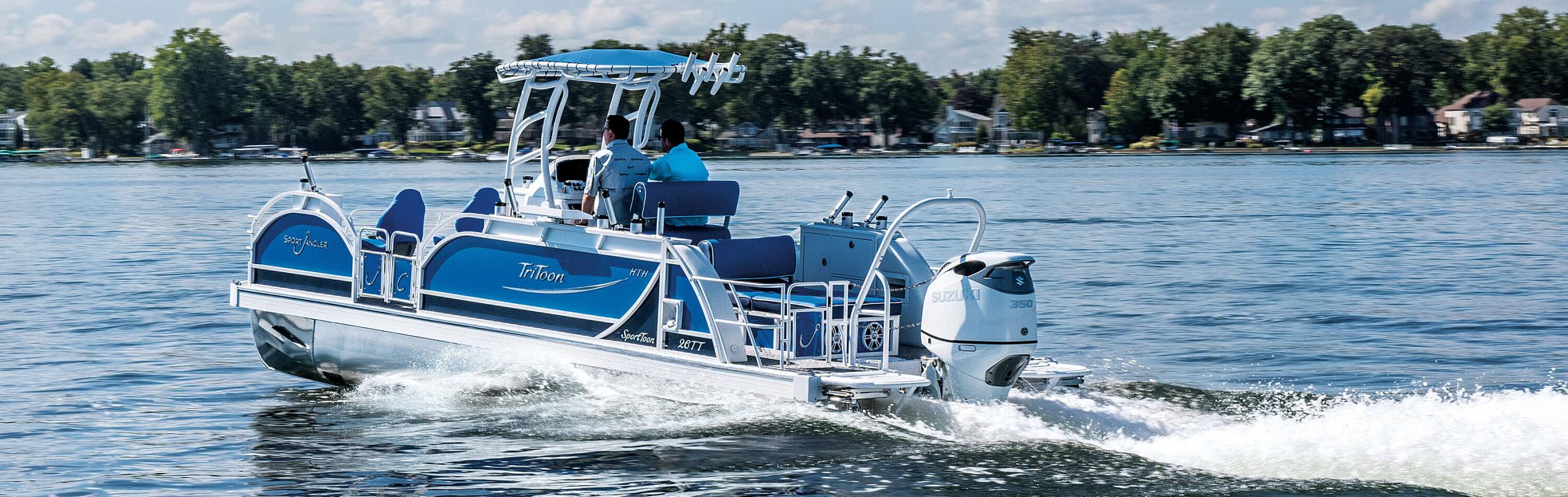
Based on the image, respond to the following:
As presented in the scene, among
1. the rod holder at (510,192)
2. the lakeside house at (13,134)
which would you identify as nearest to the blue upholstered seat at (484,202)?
the rod holder at (510,192)

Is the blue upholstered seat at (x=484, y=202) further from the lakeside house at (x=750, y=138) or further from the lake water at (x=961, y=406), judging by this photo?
the lakeside house at (x=750, y=138)

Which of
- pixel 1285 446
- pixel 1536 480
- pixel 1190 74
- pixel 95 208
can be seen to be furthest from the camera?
pixel 1190 74

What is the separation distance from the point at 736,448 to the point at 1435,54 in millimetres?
125094

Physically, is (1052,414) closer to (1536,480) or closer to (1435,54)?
(1536,480)

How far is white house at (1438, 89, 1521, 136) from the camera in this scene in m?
116

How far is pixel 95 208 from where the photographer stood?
4125cm

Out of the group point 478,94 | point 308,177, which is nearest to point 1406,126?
point 478,94

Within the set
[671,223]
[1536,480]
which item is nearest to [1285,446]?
[1536,480]

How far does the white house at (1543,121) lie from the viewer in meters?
116

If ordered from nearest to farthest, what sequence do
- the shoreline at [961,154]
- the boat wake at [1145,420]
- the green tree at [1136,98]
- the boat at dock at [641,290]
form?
the boat wake at [1145,420]
the boat at dock at [641,290]
the shoreline at [961,154]
the green tree at [1136,98]

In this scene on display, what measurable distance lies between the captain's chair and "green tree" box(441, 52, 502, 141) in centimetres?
9750

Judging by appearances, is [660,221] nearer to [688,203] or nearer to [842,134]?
[688,203]

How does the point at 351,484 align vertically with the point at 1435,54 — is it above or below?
below

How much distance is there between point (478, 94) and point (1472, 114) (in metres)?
75.1
